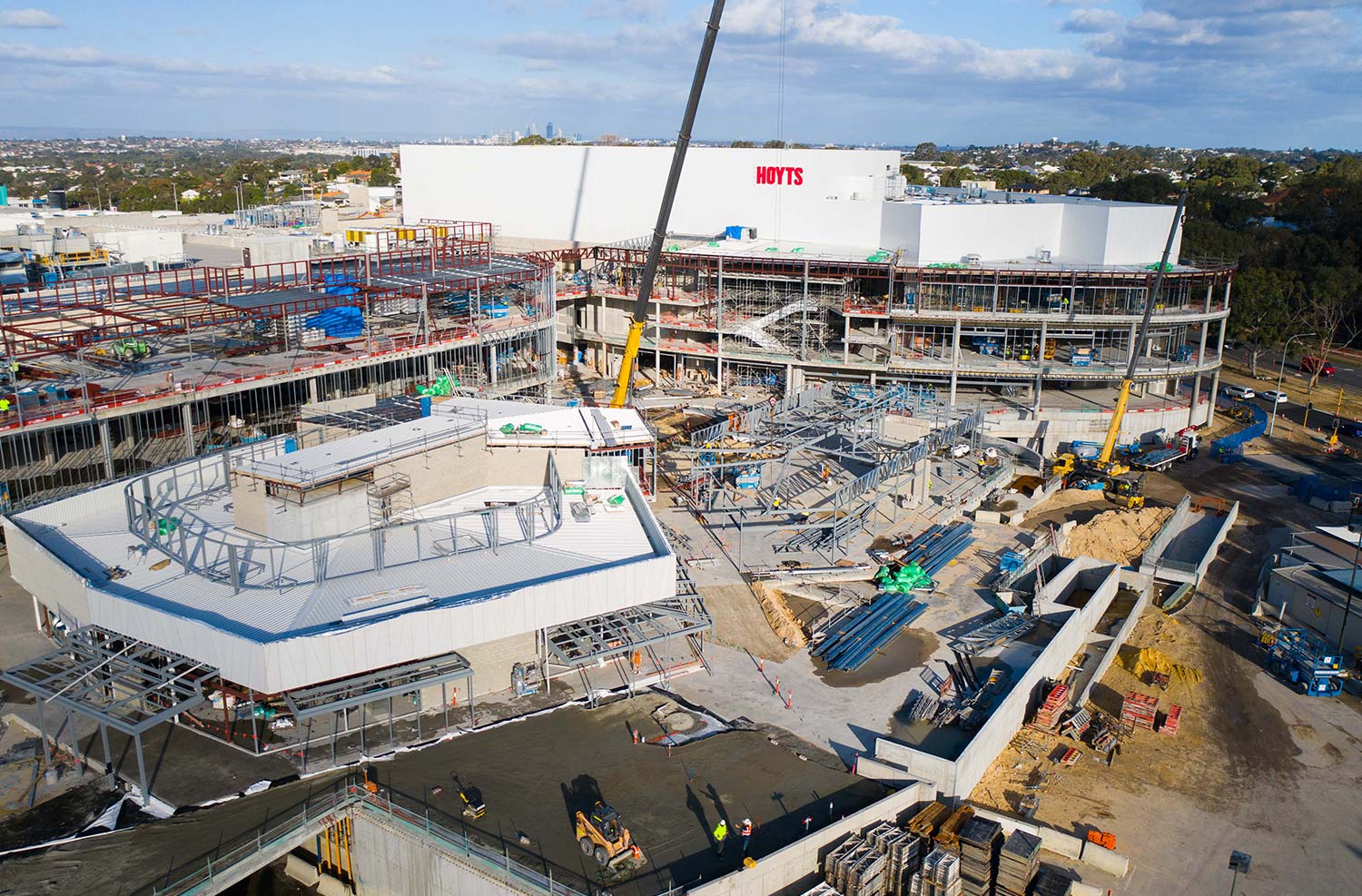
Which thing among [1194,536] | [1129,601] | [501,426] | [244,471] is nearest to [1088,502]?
[1194,536]

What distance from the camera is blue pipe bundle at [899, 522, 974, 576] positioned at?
35369 millimetres

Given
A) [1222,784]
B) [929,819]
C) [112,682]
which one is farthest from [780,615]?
[112,682]

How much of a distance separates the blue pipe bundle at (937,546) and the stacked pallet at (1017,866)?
14189 millimetres

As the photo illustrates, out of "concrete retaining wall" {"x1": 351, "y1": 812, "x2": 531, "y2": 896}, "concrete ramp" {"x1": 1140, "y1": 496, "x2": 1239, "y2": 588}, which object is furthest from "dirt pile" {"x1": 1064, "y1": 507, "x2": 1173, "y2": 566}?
"concrete retaining wall" {"x1": 351, "y1": 812, "x2": 531, "y2": 896}

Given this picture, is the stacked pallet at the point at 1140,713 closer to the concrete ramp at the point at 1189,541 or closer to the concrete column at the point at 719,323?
the concrete ramp at the point at 1189,541

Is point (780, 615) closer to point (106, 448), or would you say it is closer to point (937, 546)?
point (937, 546)

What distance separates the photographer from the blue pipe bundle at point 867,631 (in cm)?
2869

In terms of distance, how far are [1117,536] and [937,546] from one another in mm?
8411

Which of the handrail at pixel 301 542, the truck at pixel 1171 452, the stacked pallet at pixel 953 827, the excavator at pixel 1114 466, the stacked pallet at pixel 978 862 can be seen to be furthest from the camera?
the truck at pixel 1171 452

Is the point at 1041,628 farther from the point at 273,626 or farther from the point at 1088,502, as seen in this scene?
the point at 273,626

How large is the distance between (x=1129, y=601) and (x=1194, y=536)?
289 inches

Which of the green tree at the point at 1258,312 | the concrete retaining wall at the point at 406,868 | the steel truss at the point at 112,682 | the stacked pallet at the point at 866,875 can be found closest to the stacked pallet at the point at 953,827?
the stacked pallet at the point at 866,875

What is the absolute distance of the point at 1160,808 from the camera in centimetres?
2412

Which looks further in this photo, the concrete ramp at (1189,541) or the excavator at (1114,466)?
the excavator at (1114,466)
